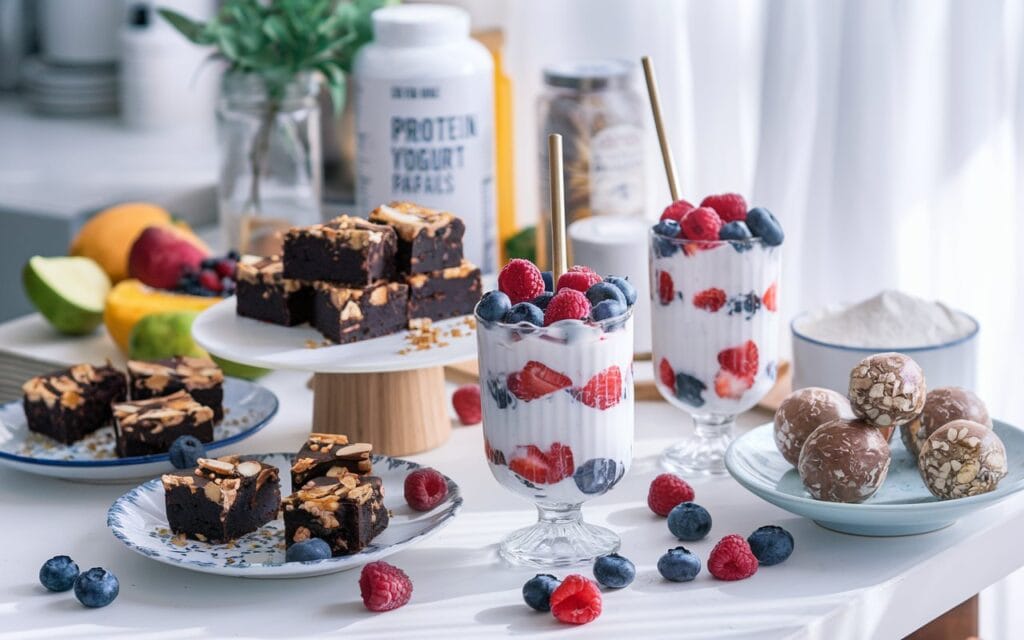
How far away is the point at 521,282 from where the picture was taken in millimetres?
1201

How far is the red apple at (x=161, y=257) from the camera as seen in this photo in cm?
194

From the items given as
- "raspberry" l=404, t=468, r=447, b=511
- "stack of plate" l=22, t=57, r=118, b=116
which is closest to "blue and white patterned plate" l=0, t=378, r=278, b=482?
"raspberry" l=404, t=468, r=447, b=511

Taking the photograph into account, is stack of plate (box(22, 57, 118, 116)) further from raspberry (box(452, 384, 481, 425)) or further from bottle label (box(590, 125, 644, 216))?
raspberry (box(452, 384, 481, 425))

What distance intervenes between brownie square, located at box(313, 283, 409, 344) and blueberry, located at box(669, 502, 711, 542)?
1.28 feet

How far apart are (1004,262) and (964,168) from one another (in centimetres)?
12

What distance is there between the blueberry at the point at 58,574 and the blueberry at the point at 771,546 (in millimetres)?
573

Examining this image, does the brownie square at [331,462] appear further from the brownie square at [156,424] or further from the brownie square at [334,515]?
the brownie square at [156,424]

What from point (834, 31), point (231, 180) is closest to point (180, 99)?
point (231, 180)

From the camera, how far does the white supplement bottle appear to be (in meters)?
1.83

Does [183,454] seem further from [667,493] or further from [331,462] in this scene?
[667,493]

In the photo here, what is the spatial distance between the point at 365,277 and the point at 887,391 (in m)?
0.55

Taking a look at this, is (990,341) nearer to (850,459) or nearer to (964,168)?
(964,168)

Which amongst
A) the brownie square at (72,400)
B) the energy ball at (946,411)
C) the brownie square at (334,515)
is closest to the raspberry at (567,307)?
the brownie square at (334,515)

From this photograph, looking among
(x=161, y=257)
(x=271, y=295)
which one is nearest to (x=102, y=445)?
(x=271, y=295)
